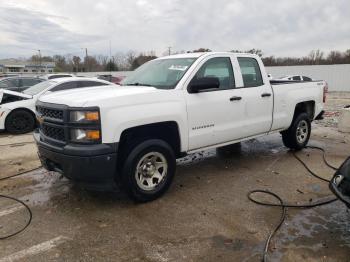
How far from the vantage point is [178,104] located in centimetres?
482

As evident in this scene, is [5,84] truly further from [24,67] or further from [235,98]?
[24,67]

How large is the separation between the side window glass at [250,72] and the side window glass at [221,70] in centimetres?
33

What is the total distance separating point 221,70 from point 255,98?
827 millimetres

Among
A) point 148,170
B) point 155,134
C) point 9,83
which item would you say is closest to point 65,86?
point 9,83

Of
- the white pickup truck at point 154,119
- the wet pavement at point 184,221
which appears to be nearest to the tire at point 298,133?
the white pickup truck at point 154,119

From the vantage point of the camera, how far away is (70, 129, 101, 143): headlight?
13.4ft

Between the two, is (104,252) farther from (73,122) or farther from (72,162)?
(73,122)

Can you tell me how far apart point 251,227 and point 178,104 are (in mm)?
1891

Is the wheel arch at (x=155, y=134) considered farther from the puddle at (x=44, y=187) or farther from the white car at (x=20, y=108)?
the white car at (x=20, y=108)

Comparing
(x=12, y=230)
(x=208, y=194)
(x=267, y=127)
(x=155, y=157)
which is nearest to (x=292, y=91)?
(x=267, y=127)

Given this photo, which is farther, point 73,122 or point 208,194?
point 208,194

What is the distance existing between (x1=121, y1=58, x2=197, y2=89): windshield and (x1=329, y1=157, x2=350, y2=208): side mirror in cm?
245

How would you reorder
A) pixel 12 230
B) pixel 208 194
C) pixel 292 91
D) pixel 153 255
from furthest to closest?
1. pixel 292 91
2. pixel 208 194
3. pixel 12 230
4. pixel 153 255

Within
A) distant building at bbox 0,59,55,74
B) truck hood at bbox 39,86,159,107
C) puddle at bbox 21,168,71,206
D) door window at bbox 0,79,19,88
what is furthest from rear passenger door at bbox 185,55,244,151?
distant building at bbox 0,59,55,74
